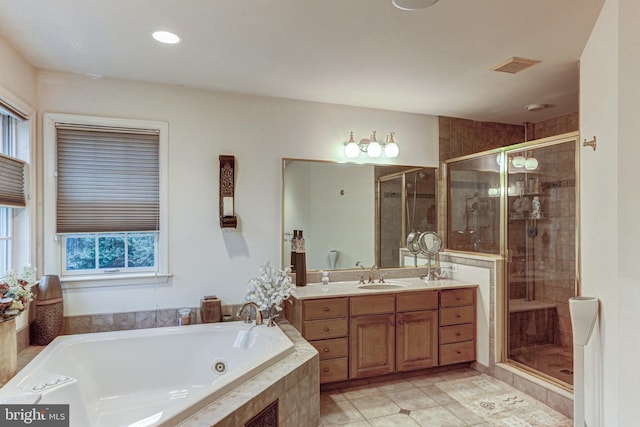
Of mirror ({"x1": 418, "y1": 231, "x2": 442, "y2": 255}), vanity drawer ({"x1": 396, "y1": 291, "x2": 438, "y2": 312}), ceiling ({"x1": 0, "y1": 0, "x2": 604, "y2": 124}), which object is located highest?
ceiling ({"x1": 0, "y1": 0, "x2": 604, "y2": 124})

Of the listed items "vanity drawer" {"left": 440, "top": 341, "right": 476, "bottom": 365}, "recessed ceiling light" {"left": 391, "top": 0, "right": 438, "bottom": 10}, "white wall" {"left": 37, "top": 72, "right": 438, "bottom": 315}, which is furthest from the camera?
"vanity drawer" {"left": 440, "top": 341, "right": 476, "bottom": 365}

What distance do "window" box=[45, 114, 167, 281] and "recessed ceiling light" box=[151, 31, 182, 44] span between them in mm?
936

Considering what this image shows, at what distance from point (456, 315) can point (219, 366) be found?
210cm

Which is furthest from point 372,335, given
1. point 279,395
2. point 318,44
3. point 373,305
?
point 318,44

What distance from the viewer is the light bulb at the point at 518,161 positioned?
11.3 feet

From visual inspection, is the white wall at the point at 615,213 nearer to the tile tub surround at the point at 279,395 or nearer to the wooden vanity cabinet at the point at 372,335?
the wooden vanity cabinet at the point at 372,335

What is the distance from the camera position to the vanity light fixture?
3.71 meters

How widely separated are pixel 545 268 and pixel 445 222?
101 centimetres

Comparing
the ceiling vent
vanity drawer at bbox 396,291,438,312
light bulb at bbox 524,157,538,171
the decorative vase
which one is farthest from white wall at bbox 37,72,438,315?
light bulb at bbox 524,157,538,171

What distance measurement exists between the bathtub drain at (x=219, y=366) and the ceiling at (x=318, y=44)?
6.94 ft

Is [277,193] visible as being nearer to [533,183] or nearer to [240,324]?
[240,324]

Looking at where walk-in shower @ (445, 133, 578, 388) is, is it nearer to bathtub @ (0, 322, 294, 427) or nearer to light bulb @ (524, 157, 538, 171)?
light bulb @ (524, 157, 538, 171)

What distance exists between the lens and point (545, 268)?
11.7 ft

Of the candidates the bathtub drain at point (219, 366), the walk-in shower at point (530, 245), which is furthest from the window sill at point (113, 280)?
the walk-in shower at point (530, 245)
